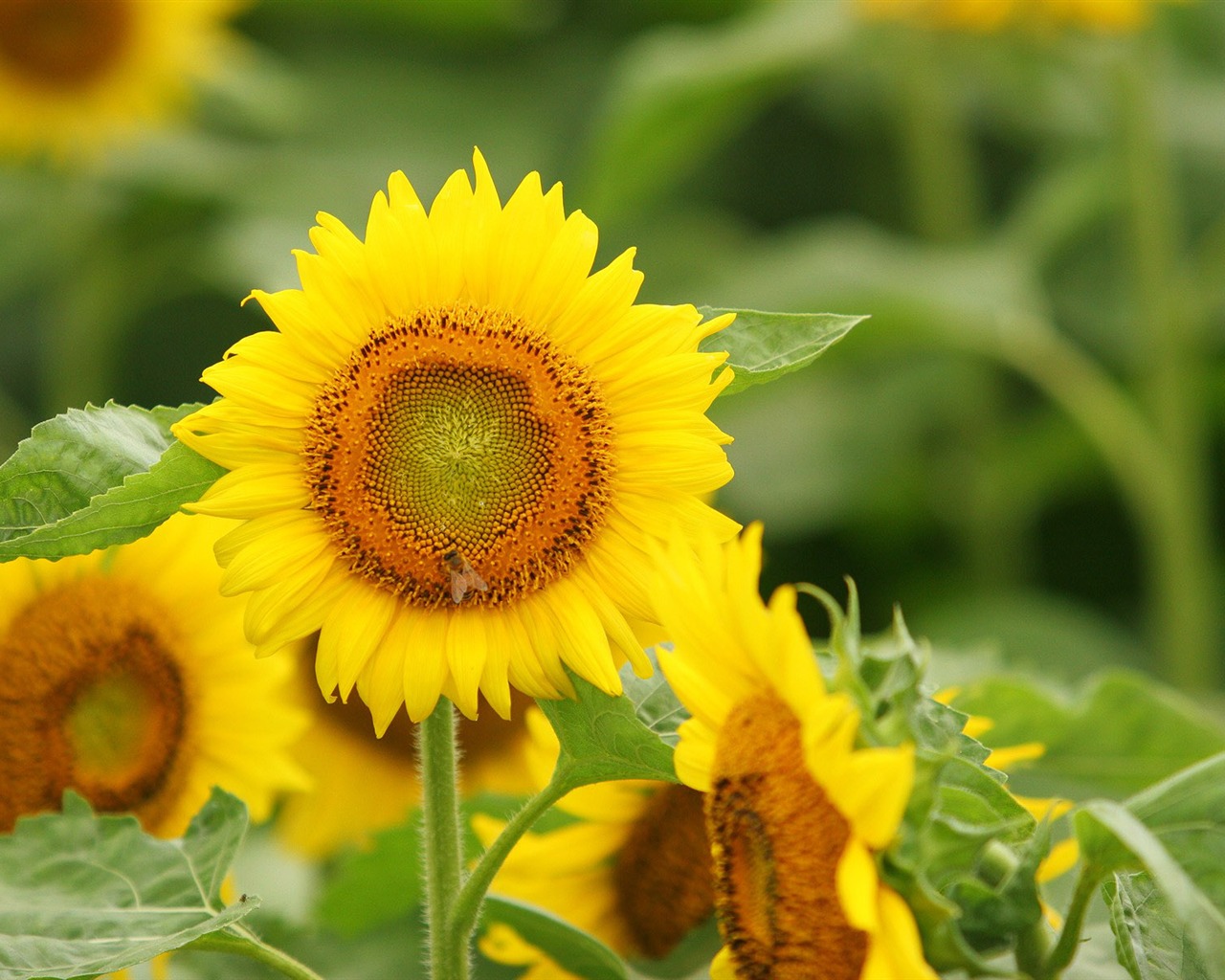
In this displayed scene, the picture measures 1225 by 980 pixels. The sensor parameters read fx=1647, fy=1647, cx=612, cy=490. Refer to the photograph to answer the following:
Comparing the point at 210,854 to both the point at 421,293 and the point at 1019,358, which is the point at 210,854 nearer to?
the point at 421,293

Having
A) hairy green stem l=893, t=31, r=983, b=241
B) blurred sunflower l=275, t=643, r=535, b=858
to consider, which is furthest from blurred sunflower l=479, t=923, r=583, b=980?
hairy green stem l=893, t=31, r=983, b=241

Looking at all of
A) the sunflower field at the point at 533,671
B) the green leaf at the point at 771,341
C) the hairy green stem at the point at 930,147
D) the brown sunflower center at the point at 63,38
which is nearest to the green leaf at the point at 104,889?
the sunflower field at the point at 533,671

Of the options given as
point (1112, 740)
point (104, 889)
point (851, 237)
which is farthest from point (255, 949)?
point (851, 237)

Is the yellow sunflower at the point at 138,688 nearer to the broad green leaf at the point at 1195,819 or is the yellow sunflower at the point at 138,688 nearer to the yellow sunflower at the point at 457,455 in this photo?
the yellow sunflower at the point at 457,455

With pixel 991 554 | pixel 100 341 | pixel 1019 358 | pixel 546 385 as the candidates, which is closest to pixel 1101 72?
pixel 1019 358

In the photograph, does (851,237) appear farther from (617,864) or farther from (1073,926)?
(1073,926)

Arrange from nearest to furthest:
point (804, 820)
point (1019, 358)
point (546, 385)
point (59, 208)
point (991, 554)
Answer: point (804, 820) < point (546, 385) < point (1019, 358) < point (59, 208) < point (991, 554)
